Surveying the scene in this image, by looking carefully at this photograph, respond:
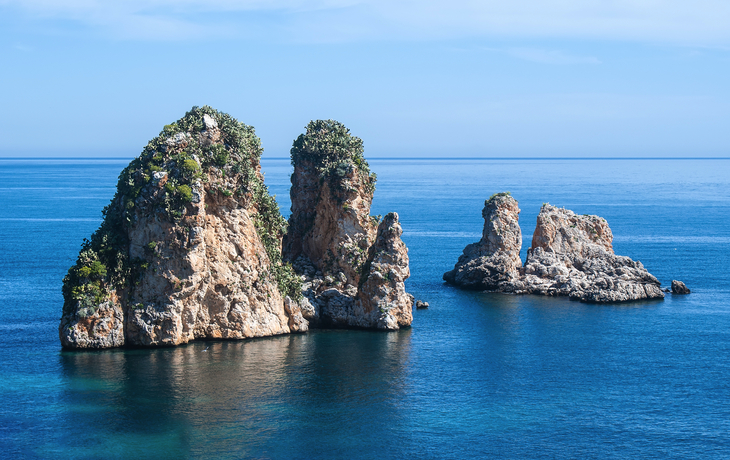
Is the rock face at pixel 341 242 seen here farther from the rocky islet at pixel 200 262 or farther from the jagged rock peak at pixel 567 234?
the jagged rock peak at pixel 567 234

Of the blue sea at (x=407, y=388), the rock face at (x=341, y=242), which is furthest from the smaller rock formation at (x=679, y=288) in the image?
the rock face at (x=341, y=242)

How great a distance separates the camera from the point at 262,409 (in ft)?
167

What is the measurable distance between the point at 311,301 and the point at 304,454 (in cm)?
3055

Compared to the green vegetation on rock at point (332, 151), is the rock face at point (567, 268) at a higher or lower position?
lower

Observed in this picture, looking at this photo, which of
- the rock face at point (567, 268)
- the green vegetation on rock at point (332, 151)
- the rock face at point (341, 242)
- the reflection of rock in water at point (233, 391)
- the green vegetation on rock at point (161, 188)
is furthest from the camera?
the rock face at point (567, 268)

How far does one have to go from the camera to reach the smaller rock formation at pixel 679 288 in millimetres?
90875

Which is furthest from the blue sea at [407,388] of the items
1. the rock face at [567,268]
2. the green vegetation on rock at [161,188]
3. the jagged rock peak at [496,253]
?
the jagged rock peak at [496,253]

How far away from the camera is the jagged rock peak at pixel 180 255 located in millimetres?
62906

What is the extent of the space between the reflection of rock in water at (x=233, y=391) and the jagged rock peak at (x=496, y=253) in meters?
28.2

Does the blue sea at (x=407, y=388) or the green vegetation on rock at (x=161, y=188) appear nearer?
the blue sea at (x=407, y=388)

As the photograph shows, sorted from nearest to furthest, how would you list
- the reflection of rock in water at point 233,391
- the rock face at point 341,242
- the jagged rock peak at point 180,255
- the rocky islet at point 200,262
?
the reflection of rock in water at point 233,391 < the jagged rock peak at point 180,255 < the rocky islet at point 200,262 < the rock face at point 341,242

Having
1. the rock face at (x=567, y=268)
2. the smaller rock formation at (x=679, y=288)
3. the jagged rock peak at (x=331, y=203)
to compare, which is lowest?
the smaller rock formation at (x=679, y=288)

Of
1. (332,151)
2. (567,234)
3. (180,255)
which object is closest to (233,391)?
(180,255)

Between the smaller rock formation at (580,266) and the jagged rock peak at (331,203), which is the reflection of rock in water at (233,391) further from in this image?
the smaller rock formation at (580,266)
